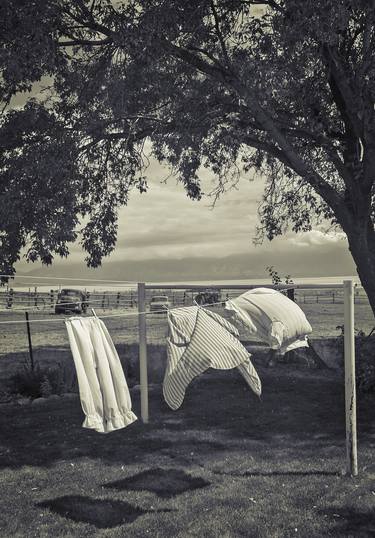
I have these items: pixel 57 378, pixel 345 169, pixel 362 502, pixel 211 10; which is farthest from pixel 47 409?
pixel 211 10

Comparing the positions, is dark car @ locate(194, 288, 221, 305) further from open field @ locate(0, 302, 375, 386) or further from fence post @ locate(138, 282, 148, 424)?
open field @ locate(0, 302, 375, 386)

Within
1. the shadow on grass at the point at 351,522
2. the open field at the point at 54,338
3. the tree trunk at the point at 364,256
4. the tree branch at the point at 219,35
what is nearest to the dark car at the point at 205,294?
the open field at the point at 54,338

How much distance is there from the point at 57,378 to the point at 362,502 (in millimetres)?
8359

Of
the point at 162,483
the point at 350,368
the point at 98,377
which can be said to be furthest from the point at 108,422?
the point at 350,368

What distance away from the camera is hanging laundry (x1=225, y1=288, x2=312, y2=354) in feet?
26.7

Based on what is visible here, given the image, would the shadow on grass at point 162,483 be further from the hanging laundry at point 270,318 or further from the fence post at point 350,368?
the hanging laundry at point 270,318

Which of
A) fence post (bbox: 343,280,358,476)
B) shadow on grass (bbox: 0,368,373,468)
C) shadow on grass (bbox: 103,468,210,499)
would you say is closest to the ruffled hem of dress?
shadow on grass (bbox: 103,468,210,499)

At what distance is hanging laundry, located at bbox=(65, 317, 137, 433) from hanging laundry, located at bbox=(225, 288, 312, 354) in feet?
6.59

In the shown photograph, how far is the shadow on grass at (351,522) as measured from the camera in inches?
232

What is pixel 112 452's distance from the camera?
8836 mm

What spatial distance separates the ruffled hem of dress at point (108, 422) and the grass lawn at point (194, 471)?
0.85 metres

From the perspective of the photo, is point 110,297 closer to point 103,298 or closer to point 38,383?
point 103,298

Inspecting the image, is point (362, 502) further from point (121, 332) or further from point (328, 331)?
point (121, 332)

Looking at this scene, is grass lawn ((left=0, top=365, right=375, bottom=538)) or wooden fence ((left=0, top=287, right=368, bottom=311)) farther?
wooden fence ((left=0, top=287, right=368, bottom=311))
